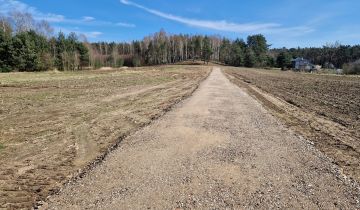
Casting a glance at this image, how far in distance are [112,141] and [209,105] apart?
844cm

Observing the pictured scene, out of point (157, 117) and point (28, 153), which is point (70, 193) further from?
point (157, 117)

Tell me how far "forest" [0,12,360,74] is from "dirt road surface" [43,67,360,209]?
68408mm

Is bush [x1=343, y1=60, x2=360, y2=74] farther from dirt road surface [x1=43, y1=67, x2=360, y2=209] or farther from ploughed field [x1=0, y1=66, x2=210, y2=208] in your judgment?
dirt road surface [x1=43, y1=67, x2=360, y2=209]

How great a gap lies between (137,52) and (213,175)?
157 m

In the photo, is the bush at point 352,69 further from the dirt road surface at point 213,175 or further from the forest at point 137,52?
the dirt road surface at point 213,175

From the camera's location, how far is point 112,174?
8625 millimetres

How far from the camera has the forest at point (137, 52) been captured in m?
74.1

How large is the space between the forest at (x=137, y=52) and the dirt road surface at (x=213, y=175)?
68.4 metres

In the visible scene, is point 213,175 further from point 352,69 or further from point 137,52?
point 137,52

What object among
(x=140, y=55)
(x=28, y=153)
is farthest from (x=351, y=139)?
(x=140, y=55)

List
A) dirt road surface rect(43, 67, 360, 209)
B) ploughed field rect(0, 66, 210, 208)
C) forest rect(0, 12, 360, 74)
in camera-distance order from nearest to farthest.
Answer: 1. dirt road surface rect(43, 67, 360, 209)
2. ploughed field rect(0, 66, 210, 208)
3. forest rect(0, 12, 360, 74)

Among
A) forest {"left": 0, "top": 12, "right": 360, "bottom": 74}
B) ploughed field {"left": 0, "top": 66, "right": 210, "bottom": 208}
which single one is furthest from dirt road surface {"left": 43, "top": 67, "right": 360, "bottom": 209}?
forest {"left": 0, "top": 12, "right": 360, "bottom": 74}

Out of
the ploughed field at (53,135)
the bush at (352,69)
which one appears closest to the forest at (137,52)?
the bush at (352,69)

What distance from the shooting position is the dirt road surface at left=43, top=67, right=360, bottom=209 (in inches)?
277
